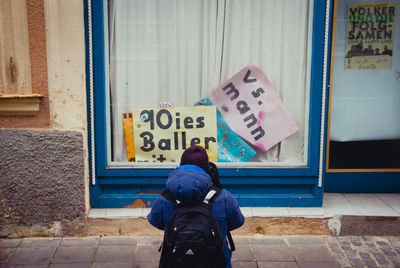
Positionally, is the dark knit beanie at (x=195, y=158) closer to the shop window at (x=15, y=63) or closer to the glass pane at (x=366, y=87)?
the shop window at (x=15, y=63)

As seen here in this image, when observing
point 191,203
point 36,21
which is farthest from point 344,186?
point 36,21

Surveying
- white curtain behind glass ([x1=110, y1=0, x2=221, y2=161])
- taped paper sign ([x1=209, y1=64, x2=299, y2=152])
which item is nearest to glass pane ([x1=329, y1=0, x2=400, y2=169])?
taped paper sign ([x1=209, y1=64, x2=299, y2=152])

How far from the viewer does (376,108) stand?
4738mm

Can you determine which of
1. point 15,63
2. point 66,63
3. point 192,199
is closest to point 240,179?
point 192,199

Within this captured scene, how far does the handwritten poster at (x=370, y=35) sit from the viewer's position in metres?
4.56

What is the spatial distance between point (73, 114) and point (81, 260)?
1.42 meters

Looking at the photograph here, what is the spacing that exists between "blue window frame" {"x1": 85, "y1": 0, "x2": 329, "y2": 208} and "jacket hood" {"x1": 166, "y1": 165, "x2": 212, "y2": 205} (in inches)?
74.2

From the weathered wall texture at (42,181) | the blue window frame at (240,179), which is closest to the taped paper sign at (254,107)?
the blue window frame at (240,179)

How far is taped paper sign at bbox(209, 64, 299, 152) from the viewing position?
14.0 ft

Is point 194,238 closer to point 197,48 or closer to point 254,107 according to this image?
point 254,107

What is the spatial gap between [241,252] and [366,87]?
249 cm

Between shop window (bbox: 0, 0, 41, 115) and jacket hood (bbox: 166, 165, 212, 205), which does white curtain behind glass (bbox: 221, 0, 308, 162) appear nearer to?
shop window (bbox: 0, 0, 41, 115)

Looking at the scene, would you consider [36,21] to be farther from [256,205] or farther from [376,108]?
[376,108]

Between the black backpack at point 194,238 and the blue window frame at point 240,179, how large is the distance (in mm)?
1931
